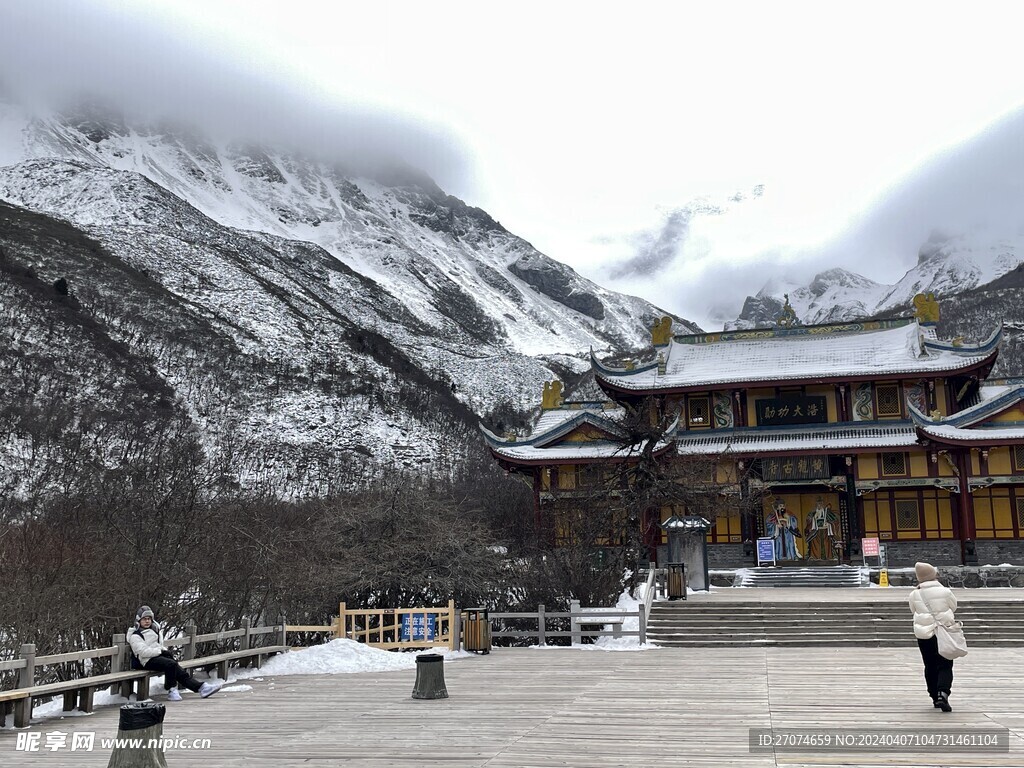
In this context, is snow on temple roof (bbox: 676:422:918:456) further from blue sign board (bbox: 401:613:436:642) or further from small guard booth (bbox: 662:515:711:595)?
blue sign board (bbox: 401:613:436:642)

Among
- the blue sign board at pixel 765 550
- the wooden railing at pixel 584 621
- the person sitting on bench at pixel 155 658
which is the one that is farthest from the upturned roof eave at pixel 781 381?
the person sitting on bench at pixel 155 658

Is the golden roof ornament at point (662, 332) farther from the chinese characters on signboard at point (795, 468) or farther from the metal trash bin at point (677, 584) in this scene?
the metal trash bin at point (677, 584)

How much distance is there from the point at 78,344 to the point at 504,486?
1755 inches

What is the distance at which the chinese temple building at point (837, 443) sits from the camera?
3334 centimetres

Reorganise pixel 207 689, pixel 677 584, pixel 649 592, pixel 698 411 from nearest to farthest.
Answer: pixel 207 689 < pixel 649 592 < pixel 677 584 < pixel 698 411

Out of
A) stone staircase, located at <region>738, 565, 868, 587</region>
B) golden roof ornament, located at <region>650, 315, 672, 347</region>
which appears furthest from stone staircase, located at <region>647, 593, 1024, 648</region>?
golden roof ornament, located at <region>650, 315, 672, 347</region>

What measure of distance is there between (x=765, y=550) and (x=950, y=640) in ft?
79.5

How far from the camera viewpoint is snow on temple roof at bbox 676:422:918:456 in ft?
115

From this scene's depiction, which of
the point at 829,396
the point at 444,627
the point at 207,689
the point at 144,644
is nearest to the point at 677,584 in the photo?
the point at 444,627

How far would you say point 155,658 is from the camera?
12.5m

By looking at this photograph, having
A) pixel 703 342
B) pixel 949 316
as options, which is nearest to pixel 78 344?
pixel 703 342

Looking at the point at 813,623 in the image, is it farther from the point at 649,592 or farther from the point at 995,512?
the point at 995,512

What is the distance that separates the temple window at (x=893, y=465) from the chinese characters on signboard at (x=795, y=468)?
2.10 metres

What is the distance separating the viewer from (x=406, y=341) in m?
137
